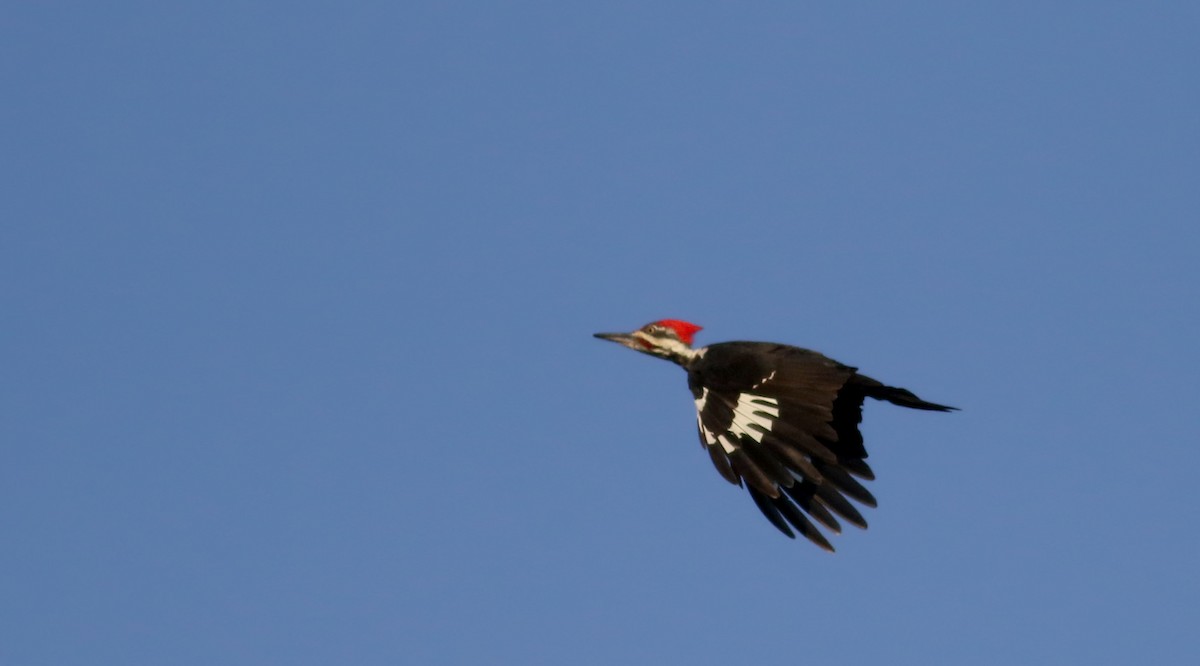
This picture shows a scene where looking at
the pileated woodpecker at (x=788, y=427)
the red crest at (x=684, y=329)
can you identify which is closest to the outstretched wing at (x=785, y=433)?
the pileated woodpecker at (x=788, y=427)

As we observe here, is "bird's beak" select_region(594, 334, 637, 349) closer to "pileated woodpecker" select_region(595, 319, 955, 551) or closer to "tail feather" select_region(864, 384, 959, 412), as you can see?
"pileated woodpecker" select_region(595, 319, 955, 551)

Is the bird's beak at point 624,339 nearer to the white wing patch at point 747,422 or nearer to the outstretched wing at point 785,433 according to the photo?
the outstretched wing at point 785,433

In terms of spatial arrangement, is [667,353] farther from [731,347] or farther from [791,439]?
[791,439]

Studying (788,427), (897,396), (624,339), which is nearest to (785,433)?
(788,427)

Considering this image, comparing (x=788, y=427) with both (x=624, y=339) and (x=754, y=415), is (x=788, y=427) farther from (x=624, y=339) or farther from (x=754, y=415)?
(x=624, y=339)

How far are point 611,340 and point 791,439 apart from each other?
2.99 m

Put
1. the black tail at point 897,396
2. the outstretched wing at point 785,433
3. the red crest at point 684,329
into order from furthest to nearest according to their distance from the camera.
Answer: the red crest at point 684,329, the black tail at point 897,396, the outstretched wing at point 785,433

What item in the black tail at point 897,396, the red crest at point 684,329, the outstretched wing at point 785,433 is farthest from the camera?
the red crest at point 684,329

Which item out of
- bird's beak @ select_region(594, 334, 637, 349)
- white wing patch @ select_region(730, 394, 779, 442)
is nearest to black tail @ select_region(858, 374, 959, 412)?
white wing patch @ select_region(730, 394, 779, 442)

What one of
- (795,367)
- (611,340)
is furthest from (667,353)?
(795,367)

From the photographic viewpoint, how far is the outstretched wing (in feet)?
43.0

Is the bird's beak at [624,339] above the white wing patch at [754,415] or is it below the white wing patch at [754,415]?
above

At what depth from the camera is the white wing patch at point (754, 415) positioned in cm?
1326

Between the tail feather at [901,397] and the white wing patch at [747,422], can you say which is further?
the tail feather at [901,397]
